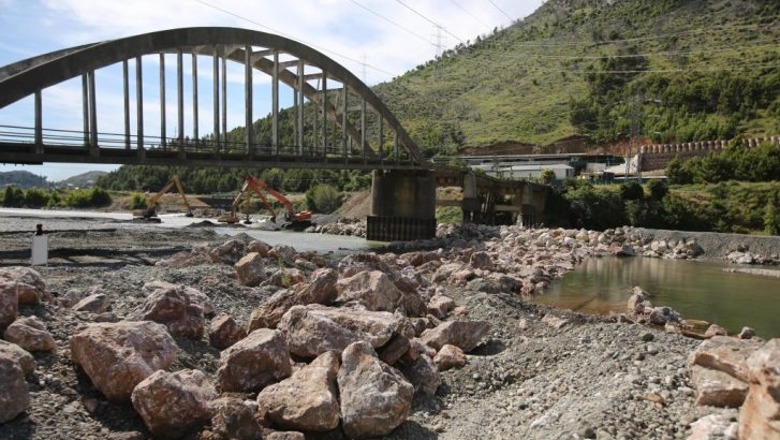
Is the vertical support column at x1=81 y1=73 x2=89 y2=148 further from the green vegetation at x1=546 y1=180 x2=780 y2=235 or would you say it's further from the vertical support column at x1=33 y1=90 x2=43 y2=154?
the green vegetation at x1=546 y1=180 x2=780 y2=235

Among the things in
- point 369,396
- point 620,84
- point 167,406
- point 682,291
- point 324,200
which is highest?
point 620,84

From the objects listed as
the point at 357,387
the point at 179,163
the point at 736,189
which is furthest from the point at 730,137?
the point at 357,387

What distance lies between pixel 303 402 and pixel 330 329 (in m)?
1.96

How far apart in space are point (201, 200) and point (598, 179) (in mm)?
68833

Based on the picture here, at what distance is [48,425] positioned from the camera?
677 centimetres

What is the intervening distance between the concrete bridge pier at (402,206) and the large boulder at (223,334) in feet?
141

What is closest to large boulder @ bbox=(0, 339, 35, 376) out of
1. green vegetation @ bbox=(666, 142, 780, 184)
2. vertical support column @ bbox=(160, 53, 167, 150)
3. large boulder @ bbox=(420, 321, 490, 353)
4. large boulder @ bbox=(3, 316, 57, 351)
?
large boulder @ bbox=(3, 316, 57, 351)

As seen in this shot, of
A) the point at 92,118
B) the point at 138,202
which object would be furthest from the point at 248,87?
the point at 138,202

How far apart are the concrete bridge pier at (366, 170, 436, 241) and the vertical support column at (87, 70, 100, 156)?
28916 millimetres

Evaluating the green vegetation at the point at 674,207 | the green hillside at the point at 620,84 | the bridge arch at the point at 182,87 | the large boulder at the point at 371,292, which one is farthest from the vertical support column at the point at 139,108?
the green hillside at the point at 620,84

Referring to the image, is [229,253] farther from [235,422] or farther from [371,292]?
[235,422]

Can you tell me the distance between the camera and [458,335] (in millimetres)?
12398

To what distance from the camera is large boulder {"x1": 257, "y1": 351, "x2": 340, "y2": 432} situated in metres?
7.55

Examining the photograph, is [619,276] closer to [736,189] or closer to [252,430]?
[252,430]
